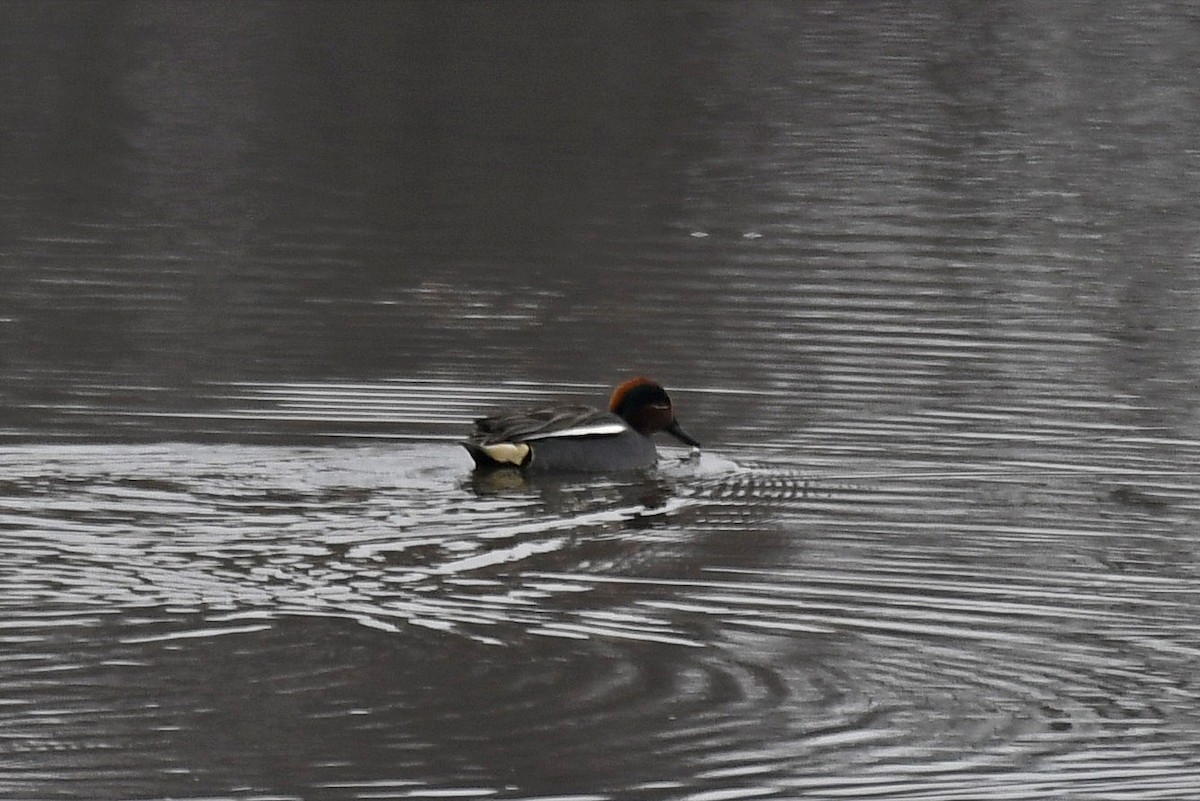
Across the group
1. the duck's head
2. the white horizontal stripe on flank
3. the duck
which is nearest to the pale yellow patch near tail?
the duck

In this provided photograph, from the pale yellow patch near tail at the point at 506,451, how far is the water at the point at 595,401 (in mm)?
164

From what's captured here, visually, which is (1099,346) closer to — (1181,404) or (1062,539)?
(1181,404)

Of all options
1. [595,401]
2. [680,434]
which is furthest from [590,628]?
[595,401]

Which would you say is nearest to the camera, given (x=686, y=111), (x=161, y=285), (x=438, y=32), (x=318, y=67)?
(x=161, y=285)

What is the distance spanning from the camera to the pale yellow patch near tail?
10852 millimetres

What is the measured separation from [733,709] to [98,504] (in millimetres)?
3550

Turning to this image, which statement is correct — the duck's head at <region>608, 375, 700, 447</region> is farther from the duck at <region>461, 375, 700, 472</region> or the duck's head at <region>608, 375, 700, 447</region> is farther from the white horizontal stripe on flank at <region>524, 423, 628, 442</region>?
the white horizontal stripe on flank at <region>524, 423, 628, 442</region>

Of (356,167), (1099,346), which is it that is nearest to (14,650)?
(1099,346)

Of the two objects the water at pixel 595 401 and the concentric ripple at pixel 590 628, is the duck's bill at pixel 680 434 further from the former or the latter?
the concentric ripple at pixel 590 628

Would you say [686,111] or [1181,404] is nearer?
[1181,404]

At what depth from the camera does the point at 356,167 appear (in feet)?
67.1

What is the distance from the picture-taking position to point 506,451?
10.9 metres

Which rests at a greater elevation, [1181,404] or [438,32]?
[438,32]

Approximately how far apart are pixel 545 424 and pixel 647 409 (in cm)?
75
